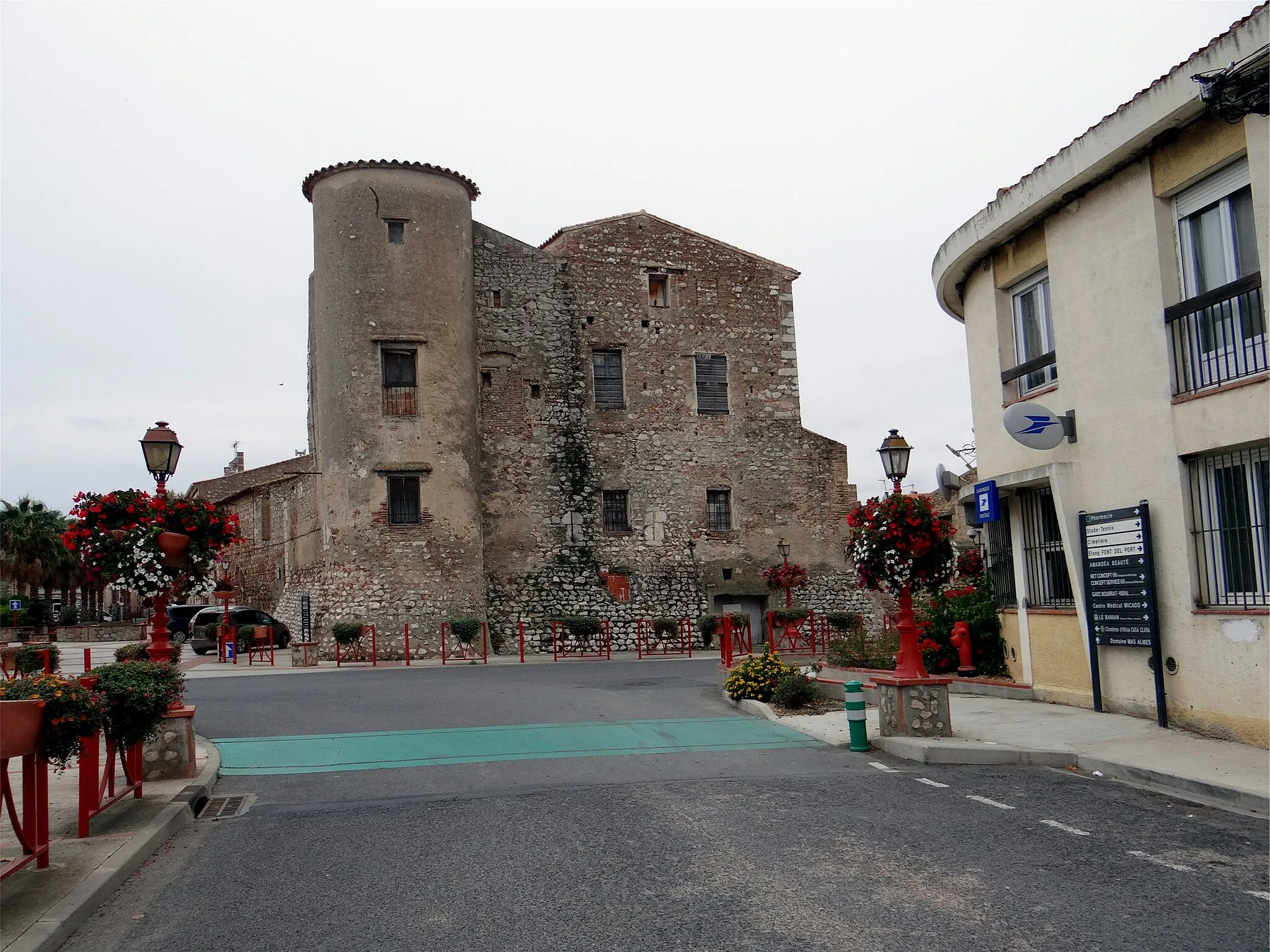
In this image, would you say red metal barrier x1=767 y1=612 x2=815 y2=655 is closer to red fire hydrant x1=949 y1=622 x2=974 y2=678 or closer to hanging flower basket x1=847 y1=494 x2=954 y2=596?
red fire hydrant x1=949 y1=622 x2=974 y2=678

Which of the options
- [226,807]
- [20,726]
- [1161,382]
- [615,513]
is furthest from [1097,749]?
[615,513]

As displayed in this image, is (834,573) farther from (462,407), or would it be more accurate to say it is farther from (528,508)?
(462,407)

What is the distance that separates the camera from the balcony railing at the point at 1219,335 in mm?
9922

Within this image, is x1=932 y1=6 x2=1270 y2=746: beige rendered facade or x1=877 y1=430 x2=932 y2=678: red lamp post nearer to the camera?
x1=932 y1=6 x2=1270 y2=746: beige rendered facade

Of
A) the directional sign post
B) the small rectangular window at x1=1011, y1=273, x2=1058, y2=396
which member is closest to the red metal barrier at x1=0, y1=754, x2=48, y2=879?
the directional sign post

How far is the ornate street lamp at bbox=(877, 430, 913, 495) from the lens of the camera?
1195 centimetres

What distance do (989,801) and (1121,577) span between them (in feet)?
13.8

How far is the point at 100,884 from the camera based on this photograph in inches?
245

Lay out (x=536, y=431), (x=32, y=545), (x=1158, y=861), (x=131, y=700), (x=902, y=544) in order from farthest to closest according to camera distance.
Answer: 1. (x=32, y=545)
2. (x=536, y=431)
3. (x=902, y=544)
4. (x=131, y=700)
5. (x=1158, y=861)

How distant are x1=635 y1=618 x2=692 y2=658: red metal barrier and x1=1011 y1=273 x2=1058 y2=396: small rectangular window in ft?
55.2

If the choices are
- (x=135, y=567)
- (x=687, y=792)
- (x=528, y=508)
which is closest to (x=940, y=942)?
(x=687, y=792)

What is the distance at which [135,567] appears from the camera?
34.3 ft

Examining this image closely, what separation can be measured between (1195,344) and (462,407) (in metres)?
21.2

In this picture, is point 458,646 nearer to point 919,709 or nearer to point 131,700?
point 919,709
